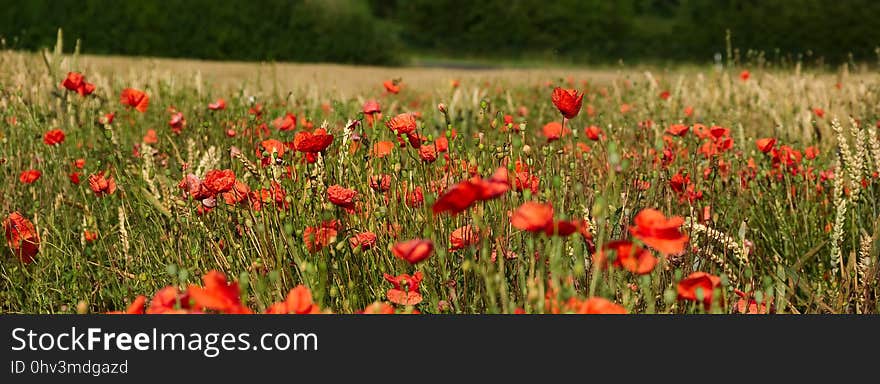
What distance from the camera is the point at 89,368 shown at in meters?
1.21

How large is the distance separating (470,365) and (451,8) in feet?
80.4

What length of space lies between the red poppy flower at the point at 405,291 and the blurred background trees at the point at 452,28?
809 cm

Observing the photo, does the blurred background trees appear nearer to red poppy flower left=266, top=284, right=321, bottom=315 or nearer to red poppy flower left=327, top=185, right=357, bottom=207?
red poppy flower left=327, top=185, right=357, bottom=207

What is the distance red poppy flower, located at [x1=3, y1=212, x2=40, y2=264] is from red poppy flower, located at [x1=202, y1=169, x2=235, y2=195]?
0.65 metres

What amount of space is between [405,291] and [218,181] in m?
0.53

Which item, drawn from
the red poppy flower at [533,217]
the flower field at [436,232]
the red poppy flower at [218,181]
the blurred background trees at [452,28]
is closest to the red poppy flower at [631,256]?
the flower field at [436,232]

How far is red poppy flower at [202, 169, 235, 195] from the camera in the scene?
5.93 ft

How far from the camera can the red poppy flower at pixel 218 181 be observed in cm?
181

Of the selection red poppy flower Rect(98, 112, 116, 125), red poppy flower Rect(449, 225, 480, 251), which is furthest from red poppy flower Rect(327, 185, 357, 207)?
red poppy flower Rect(98, 112, 116, 125)

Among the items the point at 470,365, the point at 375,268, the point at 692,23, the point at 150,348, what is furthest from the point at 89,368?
the point at 692,23

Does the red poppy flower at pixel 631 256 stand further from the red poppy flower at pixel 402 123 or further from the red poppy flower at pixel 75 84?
the red poppy flower at pixel 75 84

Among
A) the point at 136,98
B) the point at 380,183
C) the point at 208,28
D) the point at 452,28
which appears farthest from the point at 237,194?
the point at 452,28

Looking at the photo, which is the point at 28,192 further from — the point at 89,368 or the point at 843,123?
the point at 843,123

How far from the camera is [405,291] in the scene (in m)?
1.64
